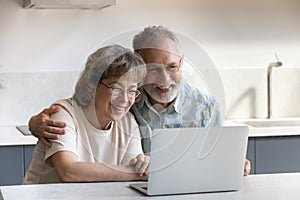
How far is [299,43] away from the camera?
4.11 m

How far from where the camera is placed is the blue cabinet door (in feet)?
10.4

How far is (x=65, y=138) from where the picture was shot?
2047 mm

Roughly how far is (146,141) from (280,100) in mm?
2094

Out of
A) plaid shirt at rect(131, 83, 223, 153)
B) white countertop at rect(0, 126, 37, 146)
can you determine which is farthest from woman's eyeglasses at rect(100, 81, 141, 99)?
white countertop at rect(0, 126, 37, 146)

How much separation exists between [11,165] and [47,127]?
122 cm

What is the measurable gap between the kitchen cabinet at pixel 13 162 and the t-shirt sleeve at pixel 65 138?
3.72 ft

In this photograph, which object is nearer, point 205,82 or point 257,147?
point 205,82

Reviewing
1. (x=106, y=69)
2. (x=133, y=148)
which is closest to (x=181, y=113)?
(x=133, y=148)

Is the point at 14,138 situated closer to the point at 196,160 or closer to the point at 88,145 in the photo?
the point at 88,145

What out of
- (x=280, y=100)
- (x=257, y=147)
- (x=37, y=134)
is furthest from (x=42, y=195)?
(x=280, y=100)

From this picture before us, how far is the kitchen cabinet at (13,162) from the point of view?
3176mm

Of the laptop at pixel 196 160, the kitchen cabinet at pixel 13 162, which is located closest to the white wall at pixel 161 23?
the kitchen cabinet at pixel 13 162

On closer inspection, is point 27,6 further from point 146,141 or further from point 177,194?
point 177,194

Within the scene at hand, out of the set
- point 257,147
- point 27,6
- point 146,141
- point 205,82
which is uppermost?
point 27,6
